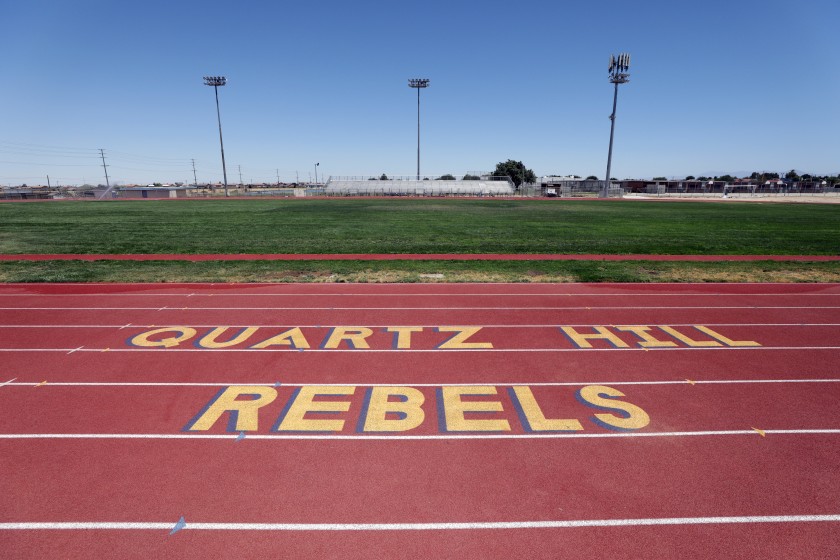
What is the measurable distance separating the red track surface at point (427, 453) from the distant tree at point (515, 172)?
103 metres

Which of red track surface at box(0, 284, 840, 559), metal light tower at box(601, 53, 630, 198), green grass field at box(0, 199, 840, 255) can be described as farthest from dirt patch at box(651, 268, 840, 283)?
metal light tower at box(601, 53, 630, 198)

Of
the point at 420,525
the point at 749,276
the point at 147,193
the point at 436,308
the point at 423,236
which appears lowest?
the point at 420,525

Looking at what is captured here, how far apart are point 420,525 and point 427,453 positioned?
3.06 feet

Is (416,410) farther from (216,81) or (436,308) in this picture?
(216,81)

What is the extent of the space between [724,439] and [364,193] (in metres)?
69.7

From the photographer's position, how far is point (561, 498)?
Result: 3.92m

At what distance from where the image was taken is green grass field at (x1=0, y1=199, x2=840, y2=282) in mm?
12344

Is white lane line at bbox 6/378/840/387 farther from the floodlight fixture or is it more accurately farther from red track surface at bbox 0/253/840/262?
the floodlight fixture

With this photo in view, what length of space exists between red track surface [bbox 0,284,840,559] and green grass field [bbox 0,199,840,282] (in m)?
4.38

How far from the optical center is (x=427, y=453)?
4.55m

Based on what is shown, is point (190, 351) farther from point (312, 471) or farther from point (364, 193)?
point (364, 193)

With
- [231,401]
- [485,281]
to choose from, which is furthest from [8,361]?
[485,281]

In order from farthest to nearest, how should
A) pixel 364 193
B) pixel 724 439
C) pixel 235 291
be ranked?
pixel 364 193 < pixel 235 291 < pixel 724 439

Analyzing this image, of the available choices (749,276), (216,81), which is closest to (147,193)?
(216,81)
